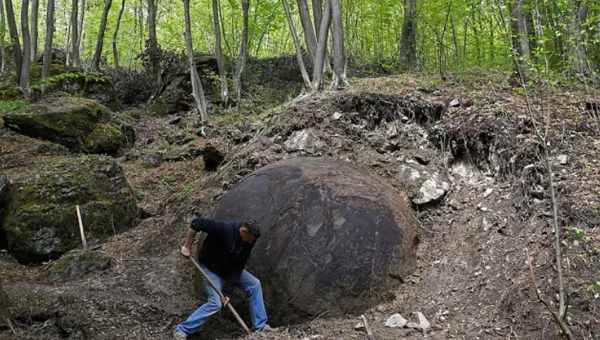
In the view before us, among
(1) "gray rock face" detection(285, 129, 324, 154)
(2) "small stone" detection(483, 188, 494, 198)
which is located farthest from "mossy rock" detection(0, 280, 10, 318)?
(2) "small stone" detection(483, 188, 494, 198)

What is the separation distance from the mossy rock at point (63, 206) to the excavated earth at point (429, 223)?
0.28m

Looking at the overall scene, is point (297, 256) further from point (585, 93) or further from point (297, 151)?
point (585, 93)

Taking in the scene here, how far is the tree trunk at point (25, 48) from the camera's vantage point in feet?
34.8

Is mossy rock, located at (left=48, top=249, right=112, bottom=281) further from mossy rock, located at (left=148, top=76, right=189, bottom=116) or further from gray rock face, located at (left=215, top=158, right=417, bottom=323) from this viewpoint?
mossy rock, located at (left=148, top=76, right=189, bottom=116)

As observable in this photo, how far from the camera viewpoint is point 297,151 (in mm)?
6820

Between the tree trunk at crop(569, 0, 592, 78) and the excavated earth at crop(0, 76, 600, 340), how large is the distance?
1.48 ft

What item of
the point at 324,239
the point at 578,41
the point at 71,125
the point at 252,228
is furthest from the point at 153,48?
the point at 578,41

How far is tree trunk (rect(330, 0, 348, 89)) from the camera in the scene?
26.2 feet

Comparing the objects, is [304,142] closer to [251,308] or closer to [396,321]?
[251,308]

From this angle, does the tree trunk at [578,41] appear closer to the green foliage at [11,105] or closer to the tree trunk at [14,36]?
the green foliage at [11,105]

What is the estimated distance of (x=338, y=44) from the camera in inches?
316

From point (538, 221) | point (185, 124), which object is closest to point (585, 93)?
point (538, 221)

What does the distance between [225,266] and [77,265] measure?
230 cm

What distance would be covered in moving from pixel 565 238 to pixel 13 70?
15320 millimetres
